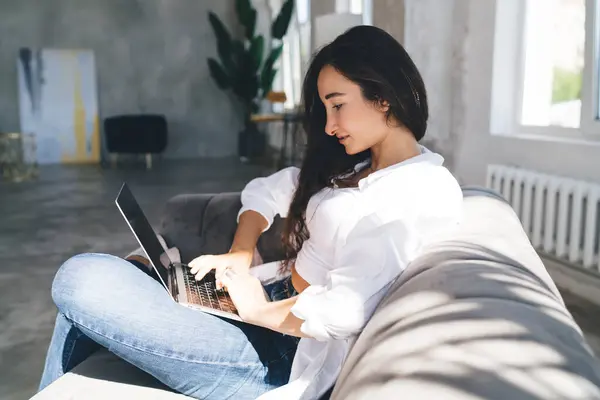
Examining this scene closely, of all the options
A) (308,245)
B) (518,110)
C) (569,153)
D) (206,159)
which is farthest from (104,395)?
(206,159)

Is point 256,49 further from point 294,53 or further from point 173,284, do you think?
point 173,284

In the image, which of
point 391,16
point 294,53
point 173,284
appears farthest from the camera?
point 294,53

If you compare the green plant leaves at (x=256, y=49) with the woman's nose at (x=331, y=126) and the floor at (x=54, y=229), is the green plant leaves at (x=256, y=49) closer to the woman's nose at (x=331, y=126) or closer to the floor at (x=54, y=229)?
the floor at (x=54, y=229)

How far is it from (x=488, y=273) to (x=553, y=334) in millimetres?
203

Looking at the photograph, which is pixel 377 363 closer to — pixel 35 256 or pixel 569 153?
pixel 569 153

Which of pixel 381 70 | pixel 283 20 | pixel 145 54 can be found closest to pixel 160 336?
pixel 381 70

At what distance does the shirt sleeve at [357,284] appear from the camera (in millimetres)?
1034

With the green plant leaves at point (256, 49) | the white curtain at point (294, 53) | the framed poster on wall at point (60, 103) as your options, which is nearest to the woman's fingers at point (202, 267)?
the white curtain at point (294, 53)

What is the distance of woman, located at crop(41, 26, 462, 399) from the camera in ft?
3.49

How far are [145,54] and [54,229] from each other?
18.4ft

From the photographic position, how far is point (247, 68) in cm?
920

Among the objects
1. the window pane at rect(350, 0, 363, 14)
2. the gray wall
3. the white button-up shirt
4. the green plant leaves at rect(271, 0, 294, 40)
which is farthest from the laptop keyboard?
the gray wall

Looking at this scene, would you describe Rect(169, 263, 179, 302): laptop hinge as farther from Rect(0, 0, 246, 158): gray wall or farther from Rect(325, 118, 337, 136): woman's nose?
Rect(0, 0, 246, 158): gray wall

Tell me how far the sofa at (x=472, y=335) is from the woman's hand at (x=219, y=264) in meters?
0.31
